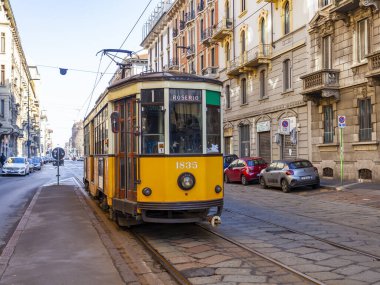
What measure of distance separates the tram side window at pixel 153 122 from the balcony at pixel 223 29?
29.3m

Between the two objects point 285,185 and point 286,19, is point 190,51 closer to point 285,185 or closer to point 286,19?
point 286,19

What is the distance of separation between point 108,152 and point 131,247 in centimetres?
273

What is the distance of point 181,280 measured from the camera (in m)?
5.85

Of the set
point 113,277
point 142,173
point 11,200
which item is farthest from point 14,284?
point 11,200

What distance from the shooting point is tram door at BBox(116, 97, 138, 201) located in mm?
8723

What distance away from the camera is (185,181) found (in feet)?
27.3

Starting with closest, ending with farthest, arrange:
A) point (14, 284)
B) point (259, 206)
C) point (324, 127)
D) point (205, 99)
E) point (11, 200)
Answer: point (14, 284) → point (205, 99) → point (259, 206) → point (11, 200) → point (324, 127)

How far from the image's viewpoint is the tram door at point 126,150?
8.72 meters

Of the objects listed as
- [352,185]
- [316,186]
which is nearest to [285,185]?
[316,186]

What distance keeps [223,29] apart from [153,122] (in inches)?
1161

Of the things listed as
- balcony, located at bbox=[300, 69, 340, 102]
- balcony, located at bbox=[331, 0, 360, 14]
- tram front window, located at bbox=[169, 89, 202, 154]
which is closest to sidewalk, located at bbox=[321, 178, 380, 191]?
balcony, located at bbox=[300, 69, 340, 102]

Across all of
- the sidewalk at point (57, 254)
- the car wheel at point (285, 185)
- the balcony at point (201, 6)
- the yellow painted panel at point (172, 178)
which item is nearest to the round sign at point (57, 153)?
the car wheel at point (285, 185)

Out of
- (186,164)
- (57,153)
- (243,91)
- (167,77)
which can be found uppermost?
(243,91)

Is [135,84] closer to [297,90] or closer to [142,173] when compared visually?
[142,173]
